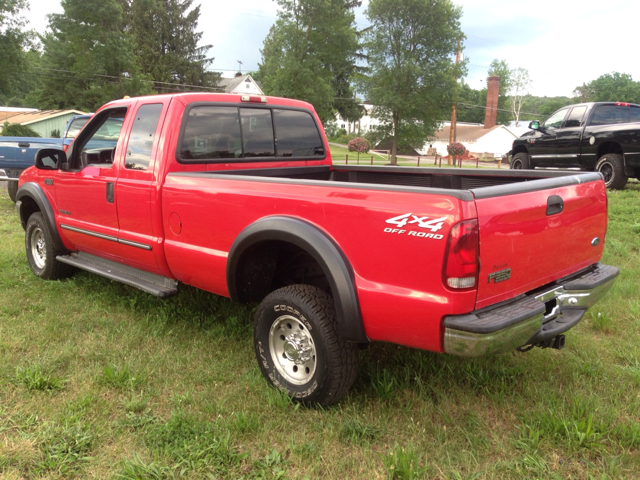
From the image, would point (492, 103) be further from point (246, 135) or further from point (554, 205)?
point (554, 205)

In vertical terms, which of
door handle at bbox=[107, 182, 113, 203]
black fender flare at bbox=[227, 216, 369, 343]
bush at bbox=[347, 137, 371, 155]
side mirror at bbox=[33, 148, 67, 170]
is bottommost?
bush at bbox=[347, 137, 371, 155]

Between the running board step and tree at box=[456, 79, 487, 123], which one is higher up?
tree at box=[456, 79, 487, 123]

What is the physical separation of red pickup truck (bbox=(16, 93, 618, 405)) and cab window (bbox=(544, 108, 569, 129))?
27.7ft

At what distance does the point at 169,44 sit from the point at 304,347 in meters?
55.5

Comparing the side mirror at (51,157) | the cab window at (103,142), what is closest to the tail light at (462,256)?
the cab window at (103,142)

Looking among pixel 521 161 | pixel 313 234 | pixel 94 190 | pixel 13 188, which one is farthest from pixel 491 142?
pixel 313 234

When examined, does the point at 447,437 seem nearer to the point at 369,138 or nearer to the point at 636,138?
the point at 636,138

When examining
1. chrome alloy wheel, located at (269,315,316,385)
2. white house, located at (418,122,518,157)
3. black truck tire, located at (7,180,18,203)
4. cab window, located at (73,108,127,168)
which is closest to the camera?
chrome alloy wheel, located at (269,315,316,385)

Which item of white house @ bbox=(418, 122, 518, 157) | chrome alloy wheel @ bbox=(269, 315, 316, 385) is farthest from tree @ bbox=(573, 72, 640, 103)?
chrome alloy wheel @ bbox=(269, 315, 316, 385)

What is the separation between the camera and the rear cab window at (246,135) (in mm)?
3963

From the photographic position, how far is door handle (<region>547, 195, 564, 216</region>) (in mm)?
2732

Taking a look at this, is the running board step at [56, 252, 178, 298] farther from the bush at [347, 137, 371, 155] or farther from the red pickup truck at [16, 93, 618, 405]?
the bush at [347, 137, 371, 155]

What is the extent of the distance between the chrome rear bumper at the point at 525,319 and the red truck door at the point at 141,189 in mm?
2398

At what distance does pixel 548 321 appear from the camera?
9.30 feet
